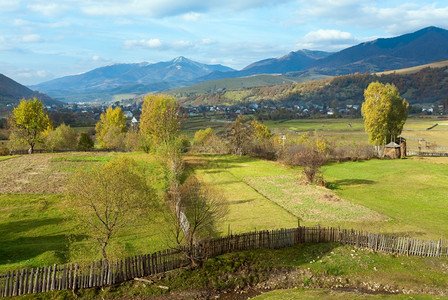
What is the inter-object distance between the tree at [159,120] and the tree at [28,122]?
81.5 ft

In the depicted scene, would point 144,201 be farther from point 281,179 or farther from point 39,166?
point 39,166

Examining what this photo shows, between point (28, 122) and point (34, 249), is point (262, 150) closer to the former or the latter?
point (28, 122)

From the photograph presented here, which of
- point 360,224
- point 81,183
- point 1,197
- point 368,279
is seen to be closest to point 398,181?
point 360,224

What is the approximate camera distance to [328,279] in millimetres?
21453

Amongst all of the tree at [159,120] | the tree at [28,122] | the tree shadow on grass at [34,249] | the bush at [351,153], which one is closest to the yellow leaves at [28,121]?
the tree at [28,122]

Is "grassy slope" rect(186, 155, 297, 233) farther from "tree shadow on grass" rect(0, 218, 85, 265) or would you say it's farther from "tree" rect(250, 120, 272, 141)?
"tree shadow on grass" rect(0, 218, 85, 265)

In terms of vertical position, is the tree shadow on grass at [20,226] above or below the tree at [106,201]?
below

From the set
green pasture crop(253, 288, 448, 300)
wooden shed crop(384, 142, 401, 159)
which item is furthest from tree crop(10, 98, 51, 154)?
wooden shed crop(384, 142, 401, 159)

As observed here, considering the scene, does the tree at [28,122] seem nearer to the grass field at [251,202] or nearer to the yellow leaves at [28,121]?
the yellow leaves at [28,121]

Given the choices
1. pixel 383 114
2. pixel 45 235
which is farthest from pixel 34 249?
pixel 383 114

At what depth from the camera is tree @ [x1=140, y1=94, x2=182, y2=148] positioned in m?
60.9

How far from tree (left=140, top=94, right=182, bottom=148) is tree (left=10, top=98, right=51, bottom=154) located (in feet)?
81.5

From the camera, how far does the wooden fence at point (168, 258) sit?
1830cm

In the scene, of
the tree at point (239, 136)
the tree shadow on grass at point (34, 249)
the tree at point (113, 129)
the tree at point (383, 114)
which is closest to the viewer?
the tree shadow on grass at point (34, 249)
